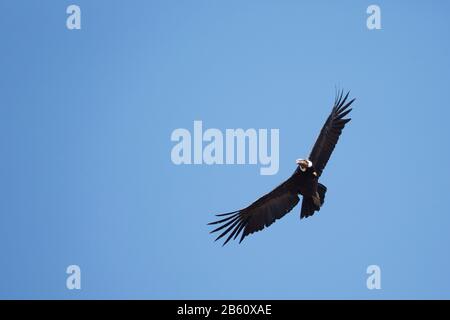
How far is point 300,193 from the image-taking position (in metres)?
19.6

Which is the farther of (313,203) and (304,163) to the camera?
(313,203)

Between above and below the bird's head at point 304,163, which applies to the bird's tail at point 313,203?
below

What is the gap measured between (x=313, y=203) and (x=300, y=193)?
58 centimetres

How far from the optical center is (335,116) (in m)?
19.0

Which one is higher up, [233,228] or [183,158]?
[183,158]

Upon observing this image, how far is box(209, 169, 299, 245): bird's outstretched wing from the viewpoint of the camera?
19.4 metres

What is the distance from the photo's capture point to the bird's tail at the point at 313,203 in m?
19.0

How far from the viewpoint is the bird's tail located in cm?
1895

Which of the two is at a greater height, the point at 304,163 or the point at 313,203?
the point at 304,163

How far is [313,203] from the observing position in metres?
19.1

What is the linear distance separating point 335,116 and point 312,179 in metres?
1.33

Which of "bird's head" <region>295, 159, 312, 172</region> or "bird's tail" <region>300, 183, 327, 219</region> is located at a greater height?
"bird's head" <region>295, 159, 312, 172</region>
